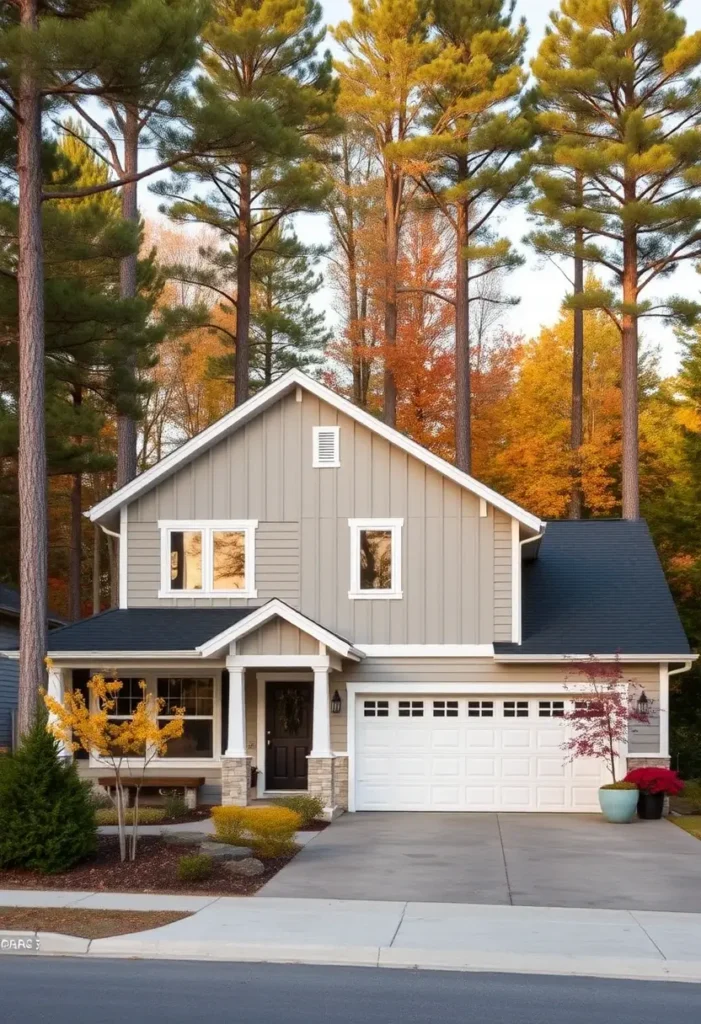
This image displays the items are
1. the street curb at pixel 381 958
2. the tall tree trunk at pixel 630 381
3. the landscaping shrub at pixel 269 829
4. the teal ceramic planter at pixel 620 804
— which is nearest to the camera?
the street curb at pixel 381 958

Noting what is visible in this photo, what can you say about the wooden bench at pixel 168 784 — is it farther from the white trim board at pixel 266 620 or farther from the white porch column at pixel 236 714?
the white trim board at pixel 266 620

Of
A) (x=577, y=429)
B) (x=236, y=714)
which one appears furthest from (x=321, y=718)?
(x=577, y=429)

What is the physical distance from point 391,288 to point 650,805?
20273mm

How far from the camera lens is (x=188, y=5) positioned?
63.8ft

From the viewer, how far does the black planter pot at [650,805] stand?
21359mm

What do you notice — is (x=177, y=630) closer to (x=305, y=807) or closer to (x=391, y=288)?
(x=305, y=807)

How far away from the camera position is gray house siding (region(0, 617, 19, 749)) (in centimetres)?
3127

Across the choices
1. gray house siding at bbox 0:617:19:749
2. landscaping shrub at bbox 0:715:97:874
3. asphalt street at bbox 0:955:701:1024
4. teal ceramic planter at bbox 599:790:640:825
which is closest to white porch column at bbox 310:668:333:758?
teal ceramic planter at bbox 599:790:640:825

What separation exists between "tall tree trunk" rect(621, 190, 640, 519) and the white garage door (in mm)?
11193

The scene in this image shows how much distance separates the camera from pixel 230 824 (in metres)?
16.2

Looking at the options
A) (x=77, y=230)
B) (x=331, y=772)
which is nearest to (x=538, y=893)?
(x=331, y=772)

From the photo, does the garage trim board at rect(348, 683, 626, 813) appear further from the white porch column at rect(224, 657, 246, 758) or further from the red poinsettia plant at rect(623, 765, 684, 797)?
the white porch column at rect(224, 657, 246, 758)

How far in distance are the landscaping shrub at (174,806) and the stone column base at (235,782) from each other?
A: 66 centimetres

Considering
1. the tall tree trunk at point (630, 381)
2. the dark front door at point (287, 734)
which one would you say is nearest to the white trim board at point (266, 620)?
the dark front door at point (287, 734)
